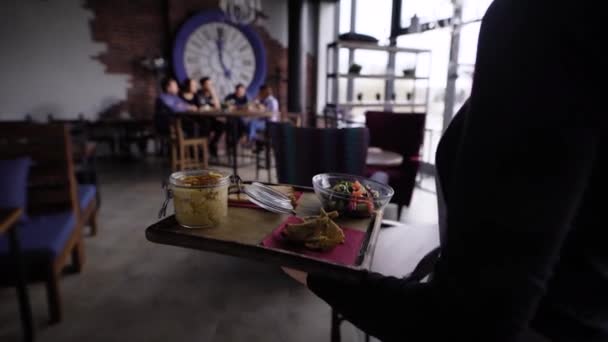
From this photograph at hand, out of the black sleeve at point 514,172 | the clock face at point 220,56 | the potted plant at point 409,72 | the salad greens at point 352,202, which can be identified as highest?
the clock face at point 220,56

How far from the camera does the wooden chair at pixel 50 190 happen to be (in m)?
1.65

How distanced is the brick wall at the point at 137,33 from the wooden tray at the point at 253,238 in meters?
6.02

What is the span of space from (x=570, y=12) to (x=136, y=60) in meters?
6.59

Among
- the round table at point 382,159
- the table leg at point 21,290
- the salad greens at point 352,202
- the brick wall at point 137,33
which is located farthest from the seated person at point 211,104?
the salad greens at point 352,202

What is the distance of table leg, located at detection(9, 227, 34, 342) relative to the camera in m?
1.38

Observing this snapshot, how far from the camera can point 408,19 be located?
511 cm

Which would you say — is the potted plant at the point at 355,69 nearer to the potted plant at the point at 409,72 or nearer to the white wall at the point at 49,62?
the potted plant at the point at 409,72

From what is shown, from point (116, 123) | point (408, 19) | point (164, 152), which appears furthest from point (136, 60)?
point (408, 19)

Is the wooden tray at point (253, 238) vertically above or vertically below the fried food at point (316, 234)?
below

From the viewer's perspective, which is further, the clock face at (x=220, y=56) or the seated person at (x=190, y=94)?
the clock face at (x=220, y=56)

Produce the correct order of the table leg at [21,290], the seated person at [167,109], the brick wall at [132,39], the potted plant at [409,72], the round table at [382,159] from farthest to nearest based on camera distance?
the brick wall at [132,39]
the potted plant at [409,72]
the seated person at [167,109]
the round table at [382,159]
the table leg at [21,290]

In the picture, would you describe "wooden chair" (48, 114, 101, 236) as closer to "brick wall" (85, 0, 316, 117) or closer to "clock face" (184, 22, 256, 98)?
"brick wall" (85, 0, 316, 117)

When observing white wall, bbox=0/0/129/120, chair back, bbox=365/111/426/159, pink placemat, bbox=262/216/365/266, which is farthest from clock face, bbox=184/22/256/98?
pink placemat, bbox=262/216/365/266

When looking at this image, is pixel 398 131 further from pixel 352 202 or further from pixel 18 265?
pixel 18 265
